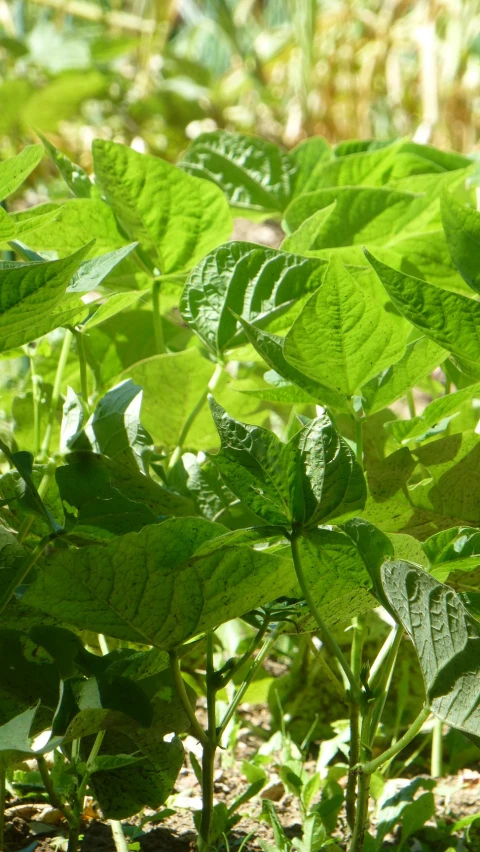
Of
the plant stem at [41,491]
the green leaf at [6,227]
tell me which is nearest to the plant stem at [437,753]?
the plant stem at [41,491]

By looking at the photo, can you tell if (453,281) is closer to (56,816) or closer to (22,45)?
(56,816)

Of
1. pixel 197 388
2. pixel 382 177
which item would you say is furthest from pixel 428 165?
pixel 197 388

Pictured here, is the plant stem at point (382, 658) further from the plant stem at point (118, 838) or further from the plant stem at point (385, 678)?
the plant stem at point (118, 838)

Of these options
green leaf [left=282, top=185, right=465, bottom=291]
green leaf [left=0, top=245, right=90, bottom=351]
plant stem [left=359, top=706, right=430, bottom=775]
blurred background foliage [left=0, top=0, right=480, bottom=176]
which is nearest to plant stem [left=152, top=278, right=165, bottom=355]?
green leaf [left=282, top=185, right=465, bottom=291]

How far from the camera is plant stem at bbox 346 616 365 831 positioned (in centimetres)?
42

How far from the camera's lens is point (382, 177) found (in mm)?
700

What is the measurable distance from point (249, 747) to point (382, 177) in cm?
50

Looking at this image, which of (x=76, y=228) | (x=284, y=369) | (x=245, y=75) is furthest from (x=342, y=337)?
(x=245, y=75)

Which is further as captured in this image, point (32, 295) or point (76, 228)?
point (76, 228)

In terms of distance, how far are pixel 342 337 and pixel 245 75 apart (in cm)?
308

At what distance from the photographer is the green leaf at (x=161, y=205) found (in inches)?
21.5

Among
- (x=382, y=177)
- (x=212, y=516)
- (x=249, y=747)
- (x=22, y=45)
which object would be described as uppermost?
(x=22, y=45)

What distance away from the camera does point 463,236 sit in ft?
1.45

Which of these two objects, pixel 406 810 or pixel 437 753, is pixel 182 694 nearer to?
pixel 406 810
